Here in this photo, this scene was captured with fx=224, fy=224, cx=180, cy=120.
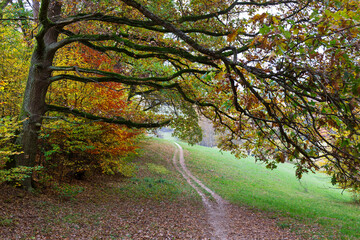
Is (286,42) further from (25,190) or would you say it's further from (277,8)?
(25,190)

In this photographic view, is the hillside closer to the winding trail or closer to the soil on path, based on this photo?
the soil on path

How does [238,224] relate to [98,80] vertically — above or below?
below

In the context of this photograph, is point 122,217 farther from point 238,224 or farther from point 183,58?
point 183,58

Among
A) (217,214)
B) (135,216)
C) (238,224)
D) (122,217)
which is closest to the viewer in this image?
(122,217)

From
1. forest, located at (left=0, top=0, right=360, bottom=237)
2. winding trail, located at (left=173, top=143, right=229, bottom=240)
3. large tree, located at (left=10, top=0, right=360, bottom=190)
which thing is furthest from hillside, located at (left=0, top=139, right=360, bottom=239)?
large tree, located at (left=10, top=0, right=360, bottom=190)

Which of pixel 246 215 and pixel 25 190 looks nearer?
pixel 25 190

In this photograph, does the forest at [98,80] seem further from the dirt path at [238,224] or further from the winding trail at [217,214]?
the winding trail at [217,214]

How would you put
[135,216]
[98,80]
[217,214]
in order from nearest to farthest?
1. [98,80]
2. [135,216]
3. [217,214]

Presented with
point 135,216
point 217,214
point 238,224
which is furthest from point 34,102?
point 238,224

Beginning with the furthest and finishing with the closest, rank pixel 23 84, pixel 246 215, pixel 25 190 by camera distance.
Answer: pixel 246 215
pixel 23 84
pixel 25 190

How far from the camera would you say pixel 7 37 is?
858cm

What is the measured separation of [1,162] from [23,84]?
121 inches

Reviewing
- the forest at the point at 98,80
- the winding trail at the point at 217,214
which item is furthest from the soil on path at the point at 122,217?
the forest at the point at 98,80

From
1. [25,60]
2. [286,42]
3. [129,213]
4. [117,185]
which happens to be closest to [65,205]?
[129,213]
